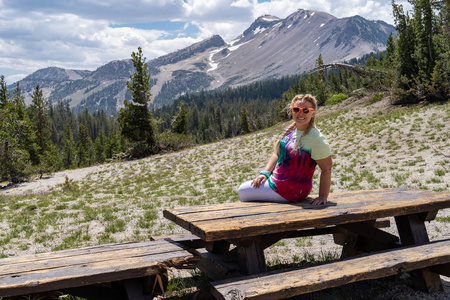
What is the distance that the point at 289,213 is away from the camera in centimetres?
418

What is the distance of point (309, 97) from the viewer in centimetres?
472

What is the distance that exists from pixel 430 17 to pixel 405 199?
2845 centimetres

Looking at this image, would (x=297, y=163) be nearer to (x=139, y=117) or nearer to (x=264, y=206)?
(x=264, y=206)

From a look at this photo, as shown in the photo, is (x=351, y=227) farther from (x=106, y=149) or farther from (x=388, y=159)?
(x=106, y=149)

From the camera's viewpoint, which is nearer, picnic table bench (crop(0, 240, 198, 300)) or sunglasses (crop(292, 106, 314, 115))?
picnic table bench (crop(0, 240, 198, 300))

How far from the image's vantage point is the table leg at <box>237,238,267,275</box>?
3.93 m

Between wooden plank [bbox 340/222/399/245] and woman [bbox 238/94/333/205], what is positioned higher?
woman [bbox 238/94/333/205]

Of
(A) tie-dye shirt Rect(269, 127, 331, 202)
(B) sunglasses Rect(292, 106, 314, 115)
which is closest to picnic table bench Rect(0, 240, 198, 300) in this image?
(A) tie-dye shirt Rect(269, 127, 331, 202)

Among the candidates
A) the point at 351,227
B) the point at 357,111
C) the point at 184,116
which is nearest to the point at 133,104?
the point at 184,116

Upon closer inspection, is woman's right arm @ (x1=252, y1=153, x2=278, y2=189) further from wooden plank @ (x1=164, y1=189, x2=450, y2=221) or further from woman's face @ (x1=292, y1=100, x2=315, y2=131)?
woman's face @ (x1=292, y1=100, x2=315, y2=131)

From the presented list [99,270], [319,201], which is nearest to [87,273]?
[99,270]

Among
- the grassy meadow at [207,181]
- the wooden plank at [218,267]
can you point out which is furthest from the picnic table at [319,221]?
the grassy meadow at [207,181]

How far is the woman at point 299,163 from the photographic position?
454 cm

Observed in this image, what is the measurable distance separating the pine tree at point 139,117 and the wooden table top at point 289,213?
1368 inches
